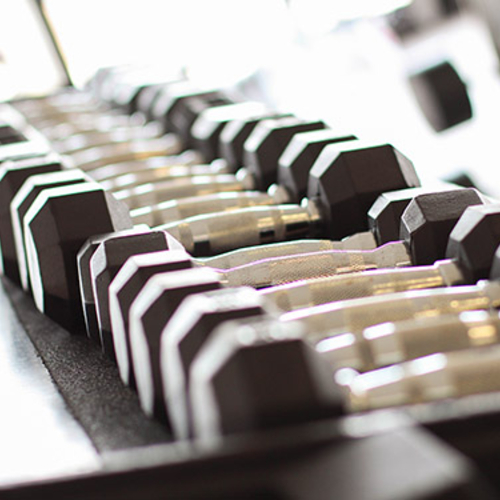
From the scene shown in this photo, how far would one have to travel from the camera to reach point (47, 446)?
1.40 ft

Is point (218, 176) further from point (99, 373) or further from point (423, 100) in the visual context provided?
point (423, 100)

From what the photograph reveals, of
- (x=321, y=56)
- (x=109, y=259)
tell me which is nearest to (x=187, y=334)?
(x=109, y=259)

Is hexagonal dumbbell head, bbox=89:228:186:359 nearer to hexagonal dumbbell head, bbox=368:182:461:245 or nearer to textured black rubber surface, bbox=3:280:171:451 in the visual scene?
textured black rubber surface, bbox=3:280:171:451

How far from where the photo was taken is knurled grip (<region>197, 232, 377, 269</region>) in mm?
576

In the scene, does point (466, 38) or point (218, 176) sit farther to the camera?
point (466, 38)

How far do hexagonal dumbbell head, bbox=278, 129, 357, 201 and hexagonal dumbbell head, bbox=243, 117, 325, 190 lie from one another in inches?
1.7

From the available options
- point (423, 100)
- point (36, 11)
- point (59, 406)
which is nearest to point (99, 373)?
point (59, 406)

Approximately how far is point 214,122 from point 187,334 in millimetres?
602

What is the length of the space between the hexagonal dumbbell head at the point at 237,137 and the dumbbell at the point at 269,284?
335 mm

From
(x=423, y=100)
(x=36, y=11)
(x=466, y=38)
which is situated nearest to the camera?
(x=423, y=100)

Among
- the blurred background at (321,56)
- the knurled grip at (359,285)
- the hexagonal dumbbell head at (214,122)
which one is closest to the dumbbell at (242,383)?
the knurled grip at (359,285)

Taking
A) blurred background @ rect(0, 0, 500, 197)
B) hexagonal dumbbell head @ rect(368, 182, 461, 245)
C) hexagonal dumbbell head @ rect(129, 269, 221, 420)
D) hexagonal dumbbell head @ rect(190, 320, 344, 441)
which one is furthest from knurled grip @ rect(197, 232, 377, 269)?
blurred background @ rect(0, 0, 500, 197)

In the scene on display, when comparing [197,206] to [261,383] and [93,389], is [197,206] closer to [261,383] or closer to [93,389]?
[93,389]

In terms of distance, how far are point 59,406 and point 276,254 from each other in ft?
0.54
